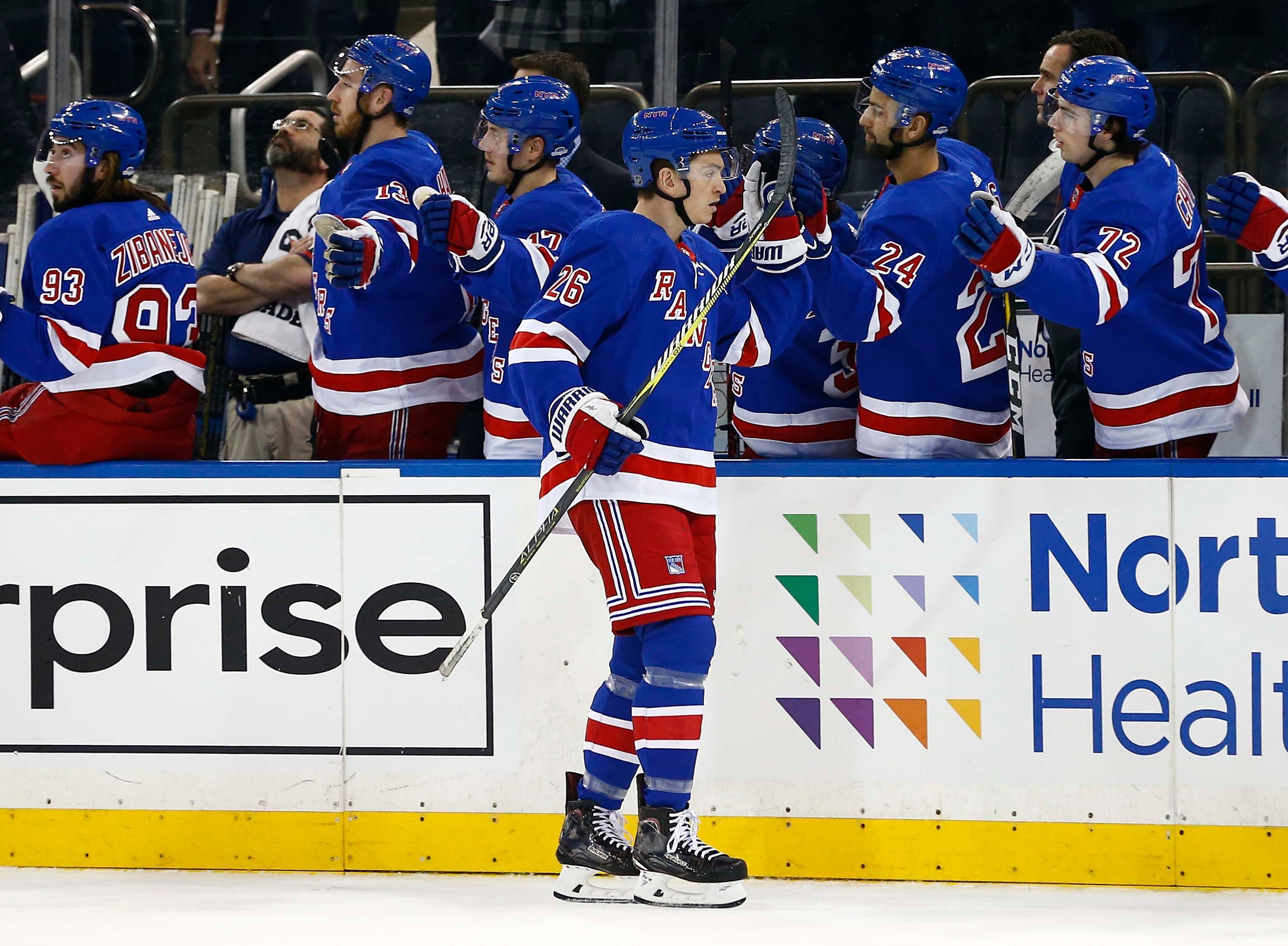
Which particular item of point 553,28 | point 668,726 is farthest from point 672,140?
point 553,28

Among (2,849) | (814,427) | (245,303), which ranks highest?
(245,303)

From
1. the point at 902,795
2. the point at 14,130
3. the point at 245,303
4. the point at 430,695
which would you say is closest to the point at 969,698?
the point at 902,795

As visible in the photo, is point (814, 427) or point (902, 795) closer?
point (902, 795)

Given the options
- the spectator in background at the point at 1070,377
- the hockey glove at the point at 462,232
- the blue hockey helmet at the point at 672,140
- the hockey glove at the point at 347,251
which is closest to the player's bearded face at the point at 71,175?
the hockey glove at the point at 347,251

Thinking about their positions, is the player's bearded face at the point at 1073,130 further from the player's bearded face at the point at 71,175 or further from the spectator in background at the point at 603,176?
the player's bearded face at the point at 71,175

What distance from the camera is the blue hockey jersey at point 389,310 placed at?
380cm

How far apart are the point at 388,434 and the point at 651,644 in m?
1.05

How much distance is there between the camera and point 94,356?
3699mm

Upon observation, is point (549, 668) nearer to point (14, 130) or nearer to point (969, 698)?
point (969, 698)

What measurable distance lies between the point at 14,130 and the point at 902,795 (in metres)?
3.53

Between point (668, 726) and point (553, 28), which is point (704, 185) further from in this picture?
point (553, 28)

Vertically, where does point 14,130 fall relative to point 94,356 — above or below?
above

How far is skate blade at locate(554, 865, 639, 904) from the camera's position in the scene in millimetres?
3225

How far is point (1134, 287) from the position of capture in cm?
353
